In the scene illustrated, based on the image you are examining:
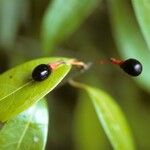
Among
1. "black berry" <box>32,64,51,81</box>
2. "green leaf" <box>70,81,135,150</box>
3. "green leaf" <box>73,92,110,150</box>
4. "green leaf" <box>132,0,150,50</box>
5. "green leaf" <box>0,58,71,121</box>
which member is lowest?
"green leaf" <box>73,92,110,150</box>

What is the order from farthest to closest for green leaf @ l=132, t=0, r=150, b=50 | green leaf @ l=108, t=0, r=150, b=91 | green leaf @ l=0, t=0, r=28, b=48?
1. green leaf @ l=0, t=0, r=28, b=48
2. green leaf @ l=108, t=0, r=150, b=91
3. green leaf @ l=132, t=0, r=150, b=50

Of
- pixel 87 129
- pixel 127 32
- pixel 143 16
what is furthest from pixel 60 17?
pixel 87 129

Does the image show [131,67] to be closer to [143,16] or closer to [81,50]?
[143,16]

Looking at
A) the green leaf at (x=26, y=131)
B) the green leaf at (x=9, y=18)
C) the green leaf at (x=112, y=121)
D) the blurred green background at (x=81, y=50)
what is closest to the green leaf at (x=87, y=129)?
the blurred green background at (x=81, y=50)

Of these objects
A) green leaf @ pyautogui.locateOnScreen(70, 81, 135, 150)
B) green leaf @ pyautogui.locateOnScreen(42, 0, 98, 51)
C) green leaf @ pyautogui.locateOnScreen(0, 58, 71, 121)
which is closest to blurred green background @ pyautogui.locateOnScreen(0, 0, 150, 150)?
green leaf @ pyautogui.locateOnScreen(42, 0, 98, 51)

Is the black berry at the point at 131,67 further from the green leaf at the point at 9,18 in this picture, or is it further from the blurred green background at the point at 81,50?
the green leaf at the point at 9,18

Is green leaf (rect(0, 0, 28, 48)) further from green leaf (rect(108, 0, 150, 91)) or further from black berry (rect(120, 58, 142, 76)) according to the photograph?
black berry (rect(120, 58, 142, 76))
